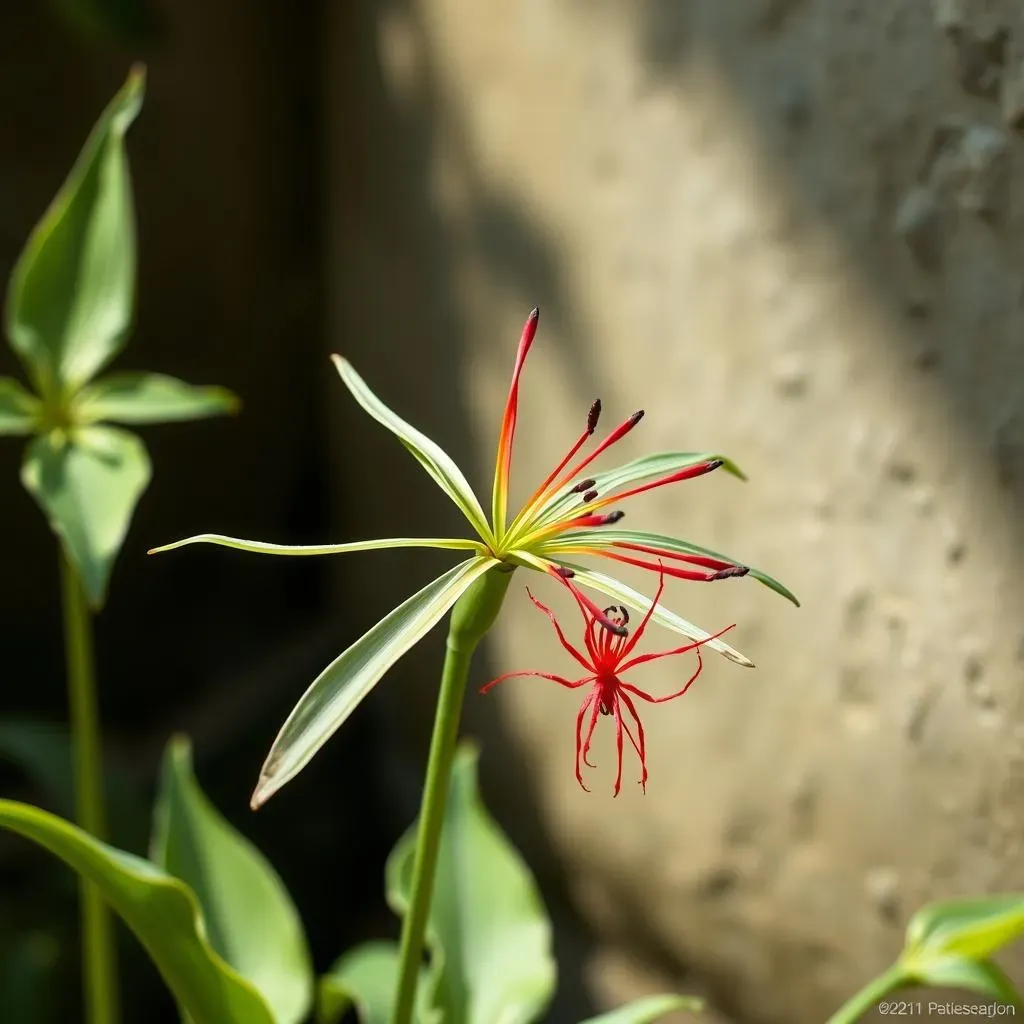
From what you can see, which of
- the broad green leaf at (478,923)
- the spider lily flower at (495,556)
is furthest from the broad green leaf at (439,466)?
the broad green leaf at (478,923)

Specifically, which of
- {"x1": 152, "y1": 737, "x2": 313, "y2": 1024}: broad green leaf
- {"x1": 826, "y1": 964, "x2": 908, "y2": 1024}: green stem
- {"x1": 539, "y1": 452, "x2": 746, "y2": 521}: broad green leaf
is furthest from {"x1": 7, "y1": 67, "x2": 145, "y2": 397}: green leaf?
{"x1": 826, "y1": 964, "x2": 908, "y2": 1024}: green stem

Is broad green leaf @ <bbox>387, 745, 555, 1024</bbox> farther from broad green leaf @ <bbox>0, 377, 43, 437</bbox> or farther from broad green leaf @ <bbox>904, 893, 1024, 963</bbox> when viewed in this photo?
broad green leaf @ <bbox>0, 377, 43, 437</bbox>

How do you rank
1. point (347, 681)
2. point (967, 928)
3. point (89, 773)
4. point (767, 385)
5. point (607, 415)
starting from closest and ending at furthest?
point (347, 681)
point (967, 928)
point (89, 773)
point (767, 385)
point (607, 415)

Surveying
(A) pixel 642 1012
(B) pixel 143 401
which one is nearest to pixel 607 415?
(B) pixel 143 401

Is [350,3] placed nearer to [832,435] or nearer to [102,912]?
[832,435]

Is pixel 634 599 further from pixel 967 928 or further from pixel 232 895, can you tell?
pixel 232 895

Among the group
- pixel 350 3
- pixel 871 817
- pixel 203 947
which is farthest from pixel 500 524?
pixel 350 3
